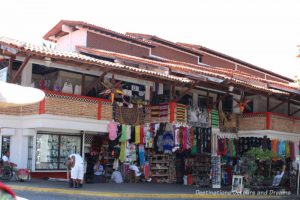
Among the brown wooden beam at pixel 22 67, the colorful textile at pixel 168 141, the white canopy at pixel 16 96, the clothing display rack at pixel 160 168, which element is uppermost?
the brown wooden beam at pixel 22 67

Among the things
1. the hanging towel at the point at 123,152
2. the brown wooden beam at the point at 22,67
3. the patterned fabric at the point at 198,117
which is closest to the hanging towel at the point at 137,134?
the hanging towel at the point at 123,152

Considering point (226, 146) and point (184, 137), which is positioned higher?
point (184, 137)

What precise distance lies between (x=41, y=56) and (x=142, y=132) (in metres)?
5.79

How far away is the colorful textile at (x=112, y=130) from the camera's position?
17.6 meters

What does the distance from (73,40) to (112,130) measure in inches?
279

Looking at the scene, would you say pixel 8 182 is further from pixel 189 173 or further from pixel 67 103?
pixel 189 173

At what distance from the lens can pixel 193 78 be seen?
18.5 meters

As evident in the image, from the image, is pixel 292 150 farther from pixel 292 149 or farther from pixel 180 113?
pixel 180 113

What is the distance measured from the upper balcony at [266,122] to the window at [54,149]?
835cm

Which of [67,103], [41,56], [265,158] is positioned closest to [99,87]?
[67,103]

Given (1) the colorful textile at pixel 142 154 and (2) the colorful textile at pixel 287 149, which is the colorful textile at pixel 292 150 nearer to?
(2) the colorful textile at pixel 287 149

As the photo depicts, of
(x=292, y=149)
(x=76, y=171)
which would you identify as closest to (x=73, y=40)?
(x=76, y=171)

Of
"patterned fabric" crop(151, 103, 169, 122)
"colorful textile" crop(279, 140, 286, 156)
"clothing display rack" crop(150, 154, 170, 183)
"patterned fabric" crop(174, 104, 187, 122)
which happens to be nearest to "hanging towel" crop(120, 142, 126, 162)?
"patterned fabric" crop(151, 103, 169, 122)

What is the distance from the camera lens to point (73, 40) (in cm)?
2286
